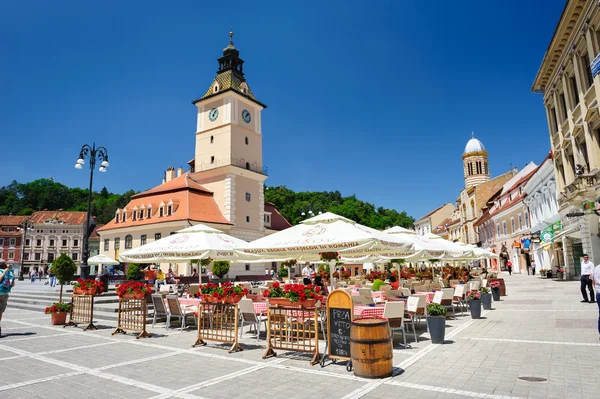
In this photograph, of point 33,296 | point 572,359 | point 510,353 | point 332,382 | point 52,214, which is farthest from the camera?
point 52,214

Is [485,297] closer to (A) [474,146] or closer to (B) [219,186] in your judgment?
(B) [219,186]

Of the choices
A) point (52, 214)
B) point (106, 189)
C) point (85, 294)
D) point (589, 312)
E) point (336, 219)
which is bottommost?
point (589, 312)

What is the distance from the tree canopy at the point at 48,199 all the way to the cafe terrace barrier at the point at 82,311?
290 ft

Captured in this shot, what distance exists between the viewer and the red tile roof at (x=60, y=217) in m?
81.9

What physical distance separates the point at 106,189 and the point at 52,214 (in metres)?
31.2

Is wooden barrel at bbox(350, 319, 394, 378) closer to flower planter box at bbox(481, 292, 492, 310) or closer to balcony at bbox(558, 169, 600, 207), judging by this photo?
flower planter box at bbox(481, 292, 492, 310)

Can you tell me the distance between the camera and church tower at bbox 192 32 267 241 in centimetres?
4047

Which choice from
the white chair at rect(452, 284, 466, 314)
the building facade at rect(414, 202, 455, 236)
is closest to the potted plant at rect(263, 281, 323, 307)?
the white chair at rect(452, 284, 466, 314)

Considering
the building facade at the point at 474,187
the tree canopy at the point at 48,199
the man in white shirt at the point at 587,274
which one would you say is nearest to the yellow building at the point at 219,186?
the man in white shirt at the point at 587,274

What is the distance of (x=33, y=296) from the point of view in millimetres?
20406

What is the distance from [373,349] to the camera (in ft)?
20.0

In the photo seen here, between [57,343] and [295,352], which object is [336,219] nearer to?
[295,352]

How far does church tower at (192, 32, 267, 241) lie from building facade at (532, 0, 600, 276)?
27324 mm

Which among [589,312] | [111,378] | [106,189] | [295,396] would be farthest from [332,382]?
[106,189]
